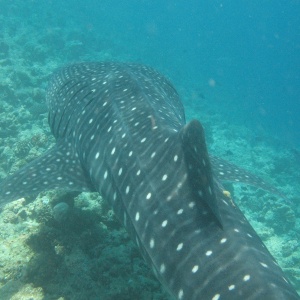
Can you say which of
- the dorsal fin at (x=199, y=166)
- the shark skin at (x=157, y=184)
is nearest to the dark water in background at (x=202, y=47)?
the shark skin at (x=157, y=184)

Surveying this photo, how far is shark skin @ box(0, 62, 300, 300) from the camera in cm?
271

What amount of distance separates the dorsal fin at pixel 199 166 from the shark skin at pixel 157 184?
1cm

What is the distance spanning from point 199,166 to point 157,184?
0.68m

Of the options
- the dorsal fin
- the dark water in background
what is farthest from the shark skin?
the dark water in background

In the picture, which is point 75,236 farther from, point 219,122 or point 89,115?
point 219,122

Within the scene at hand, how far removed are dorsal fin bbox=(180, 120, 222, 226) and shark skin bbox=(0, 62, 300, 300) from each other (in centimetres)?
1

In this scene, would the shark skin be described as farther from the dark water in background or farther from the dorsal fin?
the dark water in background

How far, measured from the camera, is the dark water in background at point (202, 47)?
3319 centimetres

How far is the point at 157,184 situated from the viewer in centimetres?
359

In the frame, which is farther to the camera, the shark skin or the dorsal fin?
the dorsal fin

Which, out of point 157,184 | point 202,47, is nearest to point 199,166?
point 157,184

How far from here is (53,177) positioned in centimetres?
544

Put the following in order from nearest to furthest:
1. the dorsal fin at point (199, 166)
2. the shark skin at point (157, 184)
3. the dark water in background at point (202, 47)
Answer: the shark skin at point (157, 184) < the dorsal fin at point (199, 166) < the dark water in background at point (202, 47)

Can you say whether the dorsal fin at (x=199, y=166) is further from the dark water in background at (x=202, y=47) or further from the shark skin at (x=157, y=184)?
the dark water in background at (x=202, y=47)
